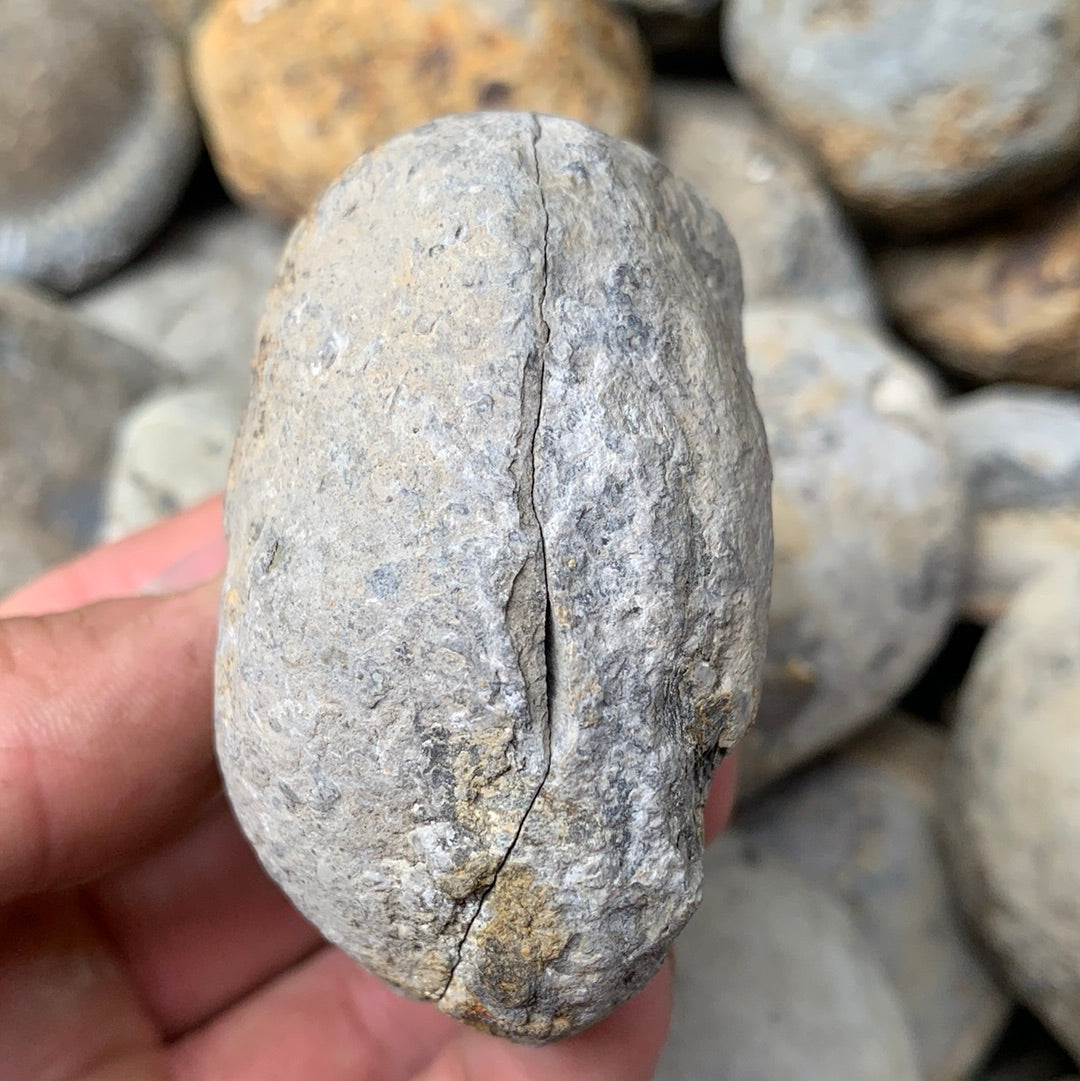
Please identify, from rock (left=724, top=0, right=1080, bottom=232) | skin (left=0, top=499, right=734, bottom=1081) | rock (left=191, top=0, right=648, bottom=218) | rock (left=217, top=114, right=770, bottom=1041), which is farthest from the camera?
rock (left=191, top=0, right=648, bottom=218)

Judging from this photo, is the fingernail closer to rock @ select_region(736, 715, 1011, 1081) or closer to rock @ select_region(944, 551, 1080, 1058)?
rock @ select_region(736, 715, 1011, 1081)

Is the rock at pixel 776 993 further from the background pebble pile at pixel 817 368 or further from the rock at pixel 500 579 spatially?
the rock at pixel 500 579

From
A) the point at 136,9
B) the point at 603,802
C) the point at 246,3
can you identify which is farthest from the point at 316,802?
the point at 136,9

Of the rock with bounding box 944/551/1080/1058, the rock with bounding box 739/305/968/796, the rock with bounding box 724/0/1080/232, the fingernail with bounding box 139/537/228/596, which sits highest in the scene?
the rock with bounding box 724/0/1080/232

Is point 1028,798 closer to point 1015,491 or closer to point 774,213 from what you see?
point 1015,491

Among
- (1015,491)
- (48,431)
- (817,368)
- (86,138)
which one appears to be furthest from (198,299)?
(1015,491)

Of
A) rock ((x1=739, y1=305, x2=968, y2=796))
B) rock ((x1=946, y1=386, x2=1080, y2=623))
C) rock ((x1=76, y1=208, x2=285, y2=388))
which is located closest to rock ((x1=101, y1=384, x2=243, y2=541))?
rock ((x1=76, y1=208, x2=285, y2=388))

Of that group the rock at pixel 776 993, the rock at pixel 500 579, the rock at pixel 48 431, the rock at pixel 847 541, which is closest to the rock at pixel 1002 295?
the rock at pixel 847 541
